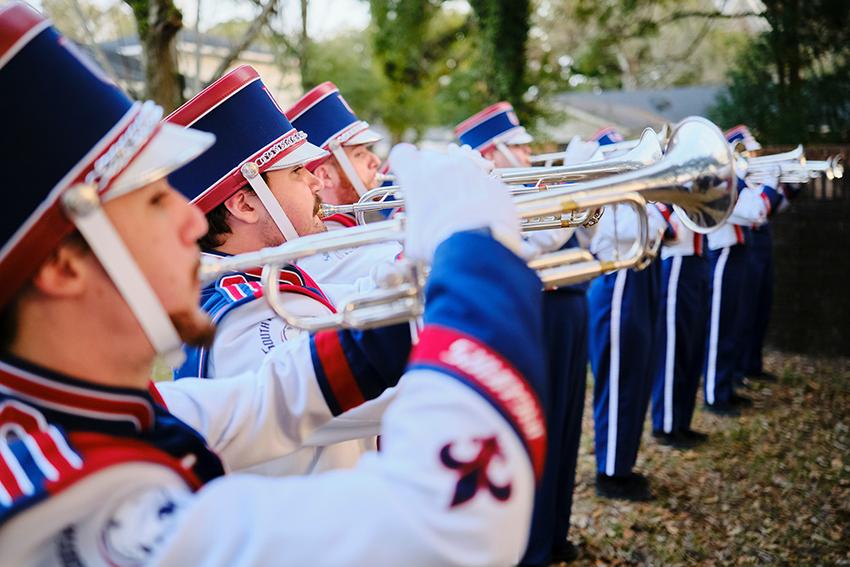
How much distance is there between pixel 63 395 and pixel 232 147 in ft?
4.42

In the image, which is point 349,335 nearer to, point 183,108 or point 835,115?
point 183,108

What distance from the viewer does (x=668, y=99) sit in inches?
582

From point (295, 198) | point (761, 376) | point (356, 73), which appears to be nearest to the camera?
point (295, 198)

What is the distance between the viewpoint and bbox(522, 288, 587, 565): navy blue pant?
3697mm

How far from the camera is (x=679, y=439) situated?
18.5ft

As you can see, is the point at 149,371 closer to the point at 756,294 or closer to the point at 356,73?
the point at 756,294

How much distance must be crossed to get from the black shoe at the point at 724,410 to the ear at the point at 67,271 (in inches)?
231

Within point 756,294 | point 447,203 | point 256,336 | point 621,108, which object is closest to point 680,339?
point 756,294

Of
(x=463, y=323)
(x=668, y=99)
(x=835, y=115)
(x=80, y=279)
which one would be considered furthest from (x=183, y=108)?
(x=668, y=99)

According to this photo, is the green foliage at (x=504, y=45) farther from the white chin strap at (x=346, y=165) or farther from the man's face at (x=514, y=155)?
the white chin strap at (x=346, y=165)

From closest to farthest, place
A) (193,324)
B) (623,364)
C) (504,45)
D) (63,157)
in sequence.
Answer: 1. (63,157)
2. (193,324)
3. (623,364)
4. (504,45)

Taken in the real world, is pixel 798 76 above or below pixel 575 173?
below

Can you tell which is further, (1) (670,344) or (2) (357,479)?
(1) (670,344)

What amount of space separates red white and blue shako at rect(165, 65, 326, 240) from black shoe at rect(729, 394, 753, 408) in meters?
5.08
